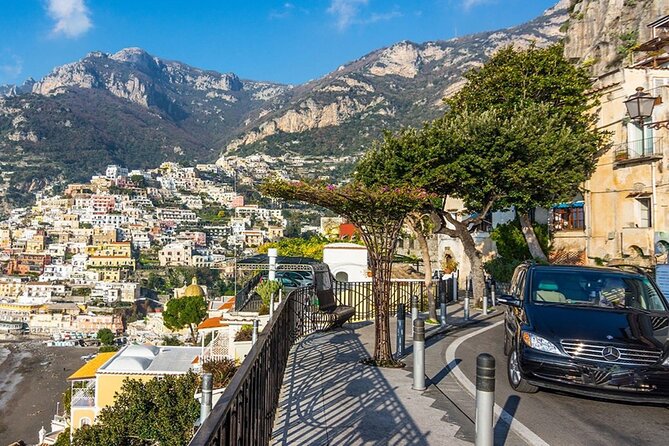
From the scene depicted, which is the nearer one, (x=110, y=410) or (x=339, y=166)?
(x=110, y=410)

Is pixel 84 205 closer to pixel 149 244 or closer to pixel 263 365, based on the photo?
pixel 149 244

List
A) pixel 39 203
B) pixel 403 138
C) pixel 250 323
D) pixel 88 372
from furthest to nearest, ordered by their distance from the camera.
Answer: pixel 39 203 < pixel 88 372 < pixel 403 138 < pixel 250 323

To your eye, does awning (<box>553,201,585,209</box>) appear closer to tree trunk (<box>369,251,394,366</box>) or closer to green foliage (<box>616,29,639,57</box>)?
green foliage (<box>616,29,639,57</box>)

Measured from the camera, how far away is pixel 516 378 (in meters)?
6.74

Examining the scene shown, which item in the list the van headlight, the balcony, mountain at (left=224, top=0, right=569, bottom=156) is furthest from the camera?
mountain at (left=224, top=0, right=569, bottom=156)

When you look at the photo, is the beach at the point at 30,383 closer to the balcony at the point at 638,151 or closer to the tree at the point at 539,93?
the tree at the point at 539,93

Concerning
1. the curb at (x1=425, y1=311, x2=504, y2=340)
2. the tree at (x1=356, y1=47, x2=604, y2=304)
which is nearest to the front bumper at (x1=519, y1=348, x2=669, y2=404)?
the curb at (x1=425, y1=311, x2=504, y2=340)

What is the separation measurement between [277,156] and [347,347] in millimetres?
176734

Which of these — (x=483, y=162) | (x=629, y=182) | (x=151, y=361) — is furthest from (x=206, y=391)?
(x=151, y=361)

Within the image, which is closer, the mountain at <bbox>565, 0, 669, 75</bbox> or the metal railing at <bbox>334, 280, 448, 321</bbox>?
the metal railing at <bbox>334, 280, 448, 321</bbox>

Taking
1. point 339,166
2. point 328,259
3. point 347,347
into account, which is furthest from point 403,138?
point 339,166

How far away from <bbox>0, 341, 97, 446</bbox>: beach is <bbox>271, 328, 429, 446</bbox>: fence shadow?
37.4 meters

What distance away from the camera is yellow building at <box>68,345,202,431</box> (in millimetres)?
25375

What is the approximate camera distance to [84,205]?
172 meters
